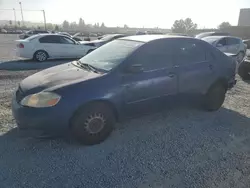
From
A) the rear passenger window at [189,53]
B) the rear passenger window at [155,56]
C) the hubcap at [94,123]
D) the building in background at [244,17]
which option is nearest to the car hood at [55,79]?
the hubcap at [94,123]

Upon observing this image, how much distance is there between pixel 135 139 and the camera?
376 cm

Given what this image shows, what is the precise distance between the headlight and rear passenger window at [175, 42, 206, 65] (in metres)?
2.26

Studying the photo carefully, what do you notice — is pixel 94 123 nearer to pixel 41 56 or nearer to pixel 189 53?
pixel 189 53

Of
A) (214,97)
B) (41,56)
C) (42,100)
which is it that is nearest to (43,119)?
(42,100)

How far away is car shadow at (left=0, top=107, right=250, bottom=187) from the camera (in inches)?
114

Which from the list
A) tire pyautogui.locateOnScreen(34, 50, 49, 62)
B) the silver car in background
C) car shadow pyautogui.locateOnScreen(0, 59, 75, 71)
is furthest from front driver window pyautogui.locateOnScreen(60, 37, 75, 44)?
the silver car in background

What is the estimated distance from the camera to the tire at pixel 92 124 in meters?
3.30

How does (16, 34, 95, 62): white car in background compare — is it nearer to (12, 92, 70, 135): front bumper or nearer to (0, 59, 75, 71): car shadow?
(0, 59, 75, 71): car shadow

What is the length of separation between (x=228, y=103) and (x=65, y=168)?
13.8 feet

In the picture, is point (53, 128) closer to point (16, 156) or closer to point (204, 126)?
point (16, 156)

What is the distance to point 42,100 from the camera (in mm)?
3129

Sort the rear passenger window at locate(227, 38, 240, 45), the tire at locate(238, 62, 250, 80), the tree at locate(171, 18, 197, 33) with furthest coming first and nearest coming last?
the tree at locate(171, 18, 197, 33) → the rear passenger window at locate(227, 38, 240, 45) → the tire at locate(238, 62, 250, 80)

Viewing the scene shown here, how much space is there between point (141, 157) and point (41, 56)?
9.92 m

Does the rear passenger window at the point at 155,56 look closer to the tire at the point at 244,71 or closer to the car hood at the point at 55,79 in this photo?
the car hood at the point at 55,79
